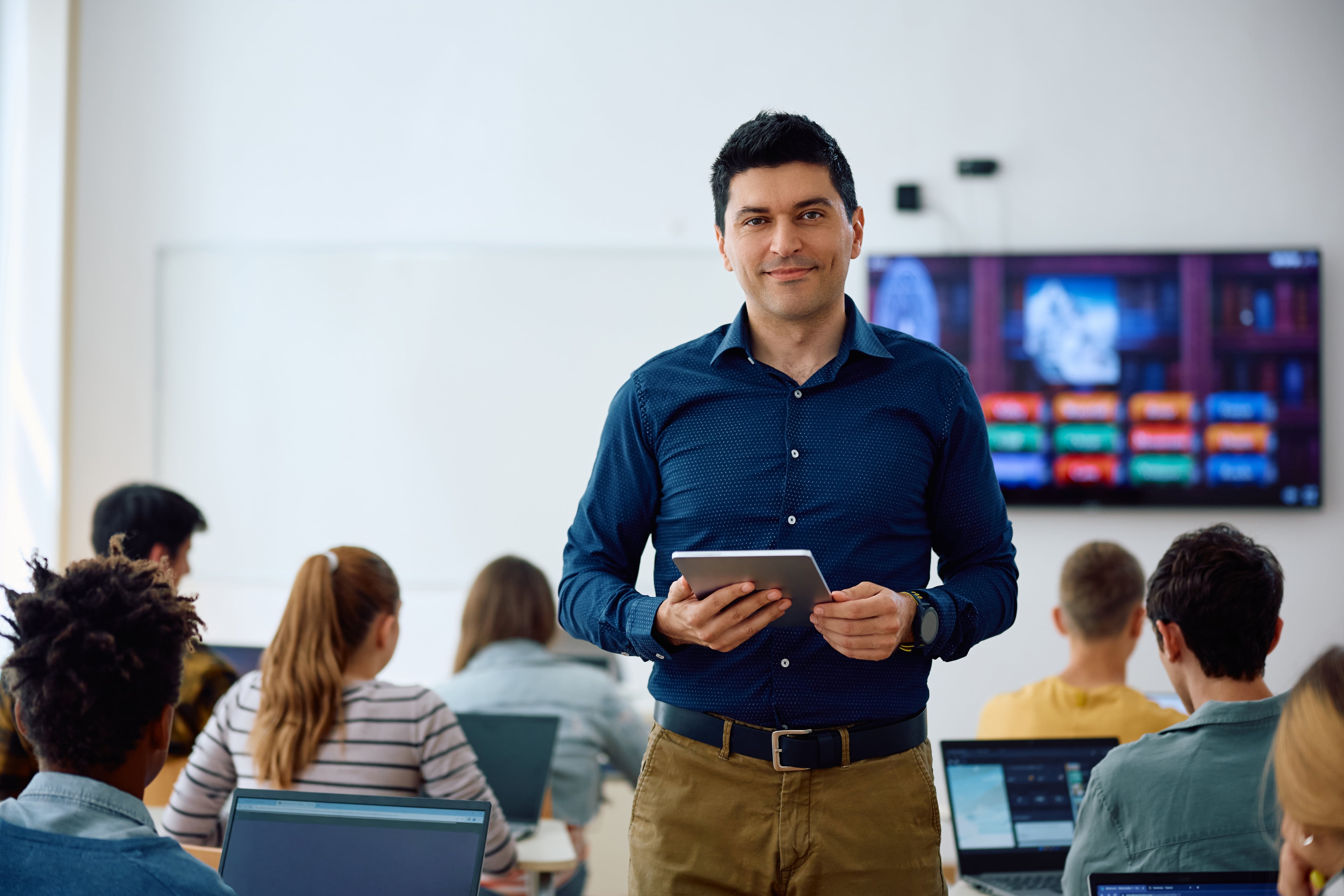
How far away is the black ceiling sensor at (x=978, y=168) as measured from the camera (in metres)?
4.26

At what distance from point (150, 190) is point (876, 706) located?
4164 millimetres

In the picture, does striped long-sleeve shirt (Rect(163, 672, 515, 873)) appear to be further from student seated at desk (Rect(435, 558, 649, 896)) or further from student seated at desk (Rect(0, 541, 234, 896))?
student seated at desk (Rect(0, 541, 234, 896))

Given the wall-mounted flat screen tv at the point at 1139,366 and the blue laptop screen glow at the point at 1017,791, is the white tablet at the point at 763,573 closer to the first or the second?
the blue laptop screen glow at the point at 1017,791

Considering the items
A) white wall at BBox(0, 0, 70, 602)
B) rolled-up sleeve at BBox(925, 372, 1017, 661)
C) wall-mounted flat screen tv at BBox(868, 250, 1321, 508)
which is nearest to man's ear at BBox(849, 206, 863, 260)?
rolled-up sleeve at BBox(925, 372, 1017, 661)

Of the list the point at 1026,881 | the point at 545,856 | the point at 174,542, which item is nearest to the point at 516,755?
the point at 545,856

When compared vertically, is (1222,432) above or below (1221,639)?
above

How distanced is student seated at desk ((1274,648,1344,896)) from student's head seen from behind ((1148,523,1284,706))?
0.59 m

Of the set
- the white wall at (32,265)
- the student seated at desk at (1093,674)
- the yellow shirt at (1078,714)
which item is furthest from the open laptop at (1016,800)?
the white wall at (32,265)

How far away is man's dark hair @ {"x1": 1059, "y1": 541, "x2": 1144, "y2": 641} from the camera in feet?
8.61

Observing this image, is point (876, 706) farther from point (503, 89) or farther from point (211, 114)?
point (211, 114)

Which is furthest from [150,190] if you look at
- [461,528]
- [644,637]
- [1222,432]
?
[1222,432]

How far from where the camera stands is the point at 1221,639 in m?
1.76

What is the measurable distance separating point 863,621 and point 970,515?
33 cm

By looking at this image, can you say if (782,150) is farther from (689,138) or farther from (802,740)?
(689,138)
